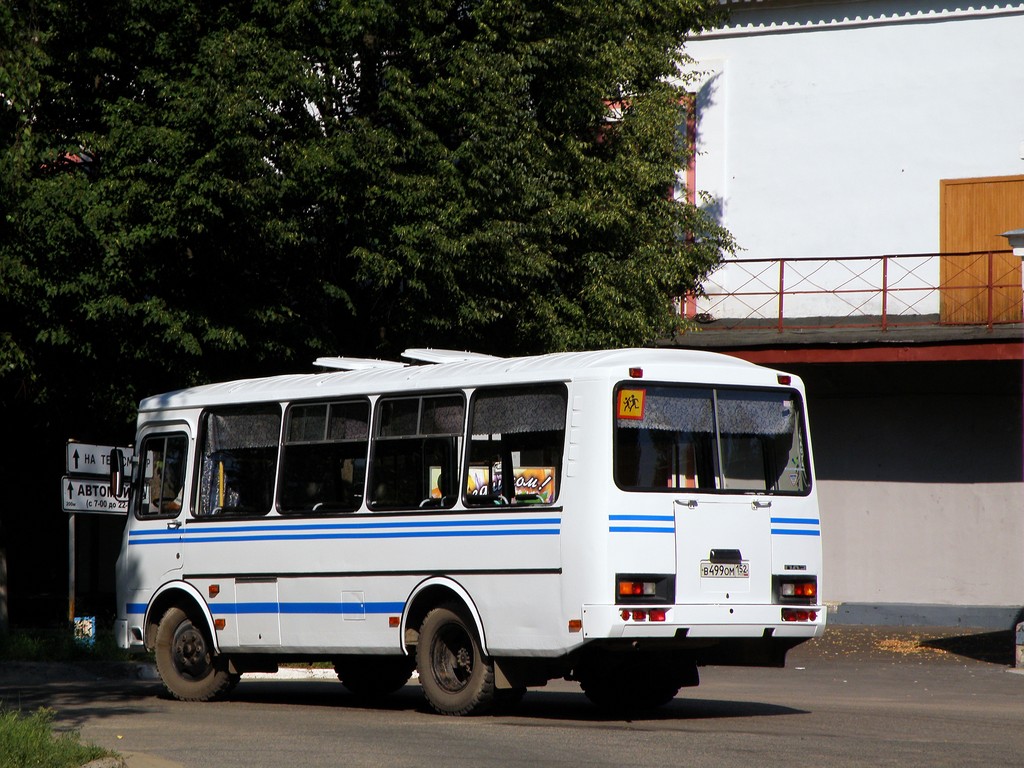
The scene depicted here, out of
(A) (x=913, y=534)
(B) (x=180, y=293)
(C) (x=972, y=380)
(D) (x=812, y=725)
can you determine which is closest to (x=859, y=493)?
(A) (x=913, y=534)

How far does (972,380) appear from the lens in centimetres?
2491

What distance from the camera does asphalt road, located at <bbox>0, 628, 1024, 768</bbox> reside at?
1046 cm

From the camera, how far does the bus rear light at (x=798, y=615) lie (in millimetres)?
12969

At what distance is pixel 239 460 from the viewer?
15.4m

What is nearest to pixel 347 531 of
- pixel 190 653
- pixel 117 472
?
pixel 190 653

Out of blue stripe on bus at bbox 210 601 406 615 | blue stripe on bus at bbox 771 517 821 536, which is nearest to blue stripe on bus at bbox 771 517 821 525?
blue stripe on bus at bbox 771 517 821 536

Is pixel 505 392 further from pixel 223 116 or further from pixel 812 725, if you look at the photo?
pixel 223 116

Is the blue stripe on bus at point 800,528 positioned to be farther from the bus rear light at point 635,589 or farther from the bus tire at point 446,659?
the bus tire at point 446,659

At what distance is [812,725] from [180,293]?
30.7 feet

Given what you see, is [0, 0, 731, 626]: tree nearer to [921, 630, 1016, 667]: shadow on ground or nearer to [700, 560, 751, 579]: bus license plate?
[921, 630, 1016, 667]: shadow on ground

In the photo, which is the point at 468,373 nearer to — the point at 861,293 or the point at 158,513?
the point at 158,513

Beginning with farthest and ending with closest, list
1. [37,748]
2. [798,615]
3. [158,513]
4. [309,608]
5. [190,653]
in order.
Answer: [158,513] → [190,653] → [309,608] → [798,615] → [37,748]

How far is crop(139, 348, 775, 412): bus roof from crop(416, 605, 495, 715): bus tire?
1.96 meters

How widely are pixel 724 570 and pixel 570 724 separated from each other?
5.60 feet
